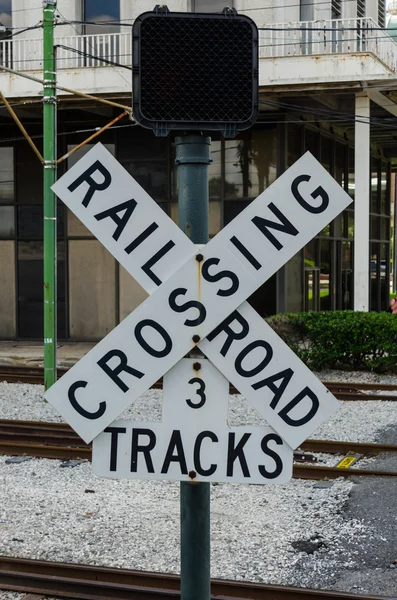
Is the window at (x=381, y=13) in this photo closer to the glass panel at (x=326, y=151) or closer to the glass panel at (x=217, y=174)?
the glass panel at (x=326, y=151)

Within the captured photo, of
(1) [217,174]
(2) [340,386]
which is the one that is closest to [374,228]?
(1) [217,174]

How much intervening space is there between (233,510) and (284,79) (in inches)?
483

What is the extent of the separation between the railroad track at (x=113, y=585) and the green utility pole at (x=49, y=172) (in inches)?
323

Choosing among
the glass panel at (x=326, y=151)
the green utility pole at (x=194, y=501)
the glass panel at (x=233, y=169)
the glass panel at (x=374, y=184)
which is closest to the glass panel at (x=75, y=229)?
the glass panel at (x=233, y=169)

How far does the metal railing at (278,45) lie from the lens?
59.5 ft

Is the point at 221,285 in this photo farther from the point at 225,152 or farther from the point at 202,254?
the point at 225,152

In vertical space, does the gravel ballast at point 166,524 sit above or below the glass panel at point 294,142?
below

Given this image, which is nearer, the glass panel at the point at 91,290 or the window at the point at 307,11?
the window at the point at 307,11

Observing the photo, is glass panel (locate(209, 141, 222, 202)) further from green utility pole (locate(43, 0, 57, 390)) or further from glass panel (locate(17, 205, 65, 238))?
green utility pole (locate(43, 0, 57, 390))

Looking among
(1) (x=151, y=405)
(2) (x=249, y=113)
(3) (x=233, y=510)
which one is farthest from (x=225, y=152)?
(2) (x=249, y=113)

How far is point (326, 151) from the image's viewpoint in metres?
24.1

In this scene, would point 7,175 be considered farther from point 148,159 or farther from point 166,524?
point 166,524

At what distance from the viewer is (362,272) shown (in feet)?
61.6

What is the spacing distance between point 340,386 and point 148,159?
956cm
